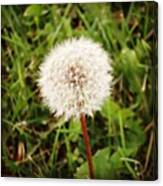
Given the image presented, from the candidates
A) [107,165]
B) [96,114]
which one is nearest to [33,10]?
[96,114]

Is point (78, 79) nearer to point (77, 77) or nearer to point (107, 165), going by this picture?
point (77, 77)

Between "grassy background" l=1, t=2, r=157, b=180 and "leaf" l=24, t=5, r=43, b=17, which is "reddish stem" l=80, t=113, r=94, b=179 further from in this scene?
"leaf" l=24, t=5, r=43, b=17

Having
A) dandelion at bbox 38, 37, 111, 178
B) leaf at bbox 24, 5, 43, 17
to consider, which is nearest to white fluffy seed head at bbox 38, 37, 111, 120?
dandelion at bbox 38, 37, 111, 178

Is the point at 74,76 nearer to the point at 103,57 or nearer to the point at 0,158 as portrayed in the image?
the point at 103,57

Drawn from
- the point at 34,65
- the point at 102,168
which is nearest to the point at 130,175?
the point at 102,168

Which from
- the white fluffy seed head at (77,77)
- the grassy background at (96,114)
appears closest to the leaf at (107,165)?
the grassy background at (96,114)
